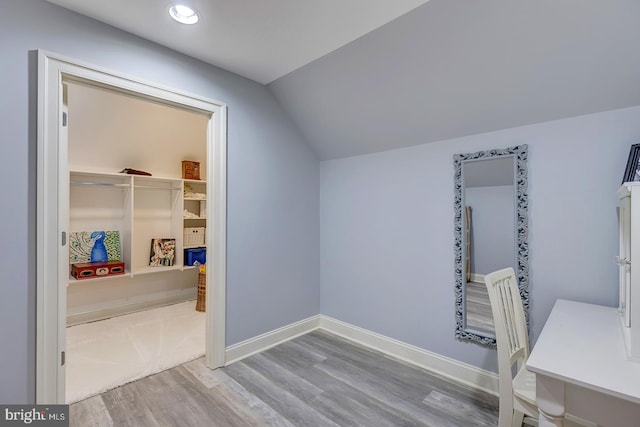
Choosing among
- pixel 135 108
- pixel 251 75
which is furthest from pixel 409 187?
pixel 135 108

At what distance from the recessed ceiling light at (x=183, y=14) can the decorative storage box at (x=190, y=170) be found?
248 cm

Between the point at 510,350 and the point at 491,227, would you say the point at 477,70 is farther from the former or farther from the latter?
the point at 510,350

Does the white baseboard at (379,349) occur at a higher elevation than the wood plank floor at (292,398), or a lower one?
higher

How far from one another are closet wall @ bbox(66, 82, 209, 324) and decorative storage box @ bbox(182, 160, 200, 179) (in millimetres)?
127

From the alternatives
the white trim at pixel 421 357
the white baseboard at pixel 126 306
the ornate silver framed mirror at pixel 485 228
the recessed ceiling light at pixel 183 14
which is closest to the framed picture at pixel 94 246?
the white baseboard at pixel 126 306

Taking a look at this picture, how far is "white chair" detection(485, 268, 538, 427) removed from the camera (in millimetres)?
1374

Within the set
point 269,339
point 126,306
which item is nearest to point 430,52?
point 269,339

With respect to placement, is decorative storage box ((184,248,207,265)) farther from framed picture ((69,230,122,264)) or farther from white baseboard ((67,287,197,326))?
framed picture ((69,230,122,264))

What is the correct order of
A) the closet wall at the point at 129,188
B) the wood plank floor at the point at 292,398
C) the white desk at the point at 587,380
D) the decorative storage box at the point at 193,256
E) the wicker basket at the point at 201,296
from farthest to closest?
the decorative storage box at the point at 193,256 < the wicker basket at the point at 201,296 < the closet wall at the point at 129,188 < the wood plank floor at the point at 292,398 < the white desk at the point at 587,380

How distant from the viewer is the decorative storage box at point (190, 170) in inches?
159

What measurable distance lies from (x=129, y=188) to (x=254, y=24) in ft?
8.83

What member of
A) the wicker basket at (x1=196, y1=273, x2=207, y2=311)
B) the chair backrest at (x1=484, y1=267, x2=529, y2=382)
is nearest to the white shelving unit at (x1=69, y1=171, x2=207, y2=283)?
the wicker basket at (x1=196, y1=273, x2=207, y2=311)

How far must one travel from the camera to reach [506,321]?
158cm

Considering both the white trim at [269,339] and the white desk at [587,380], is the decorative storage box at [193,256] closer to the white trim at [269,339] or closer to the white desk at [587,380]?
the white trim at [269,339]
